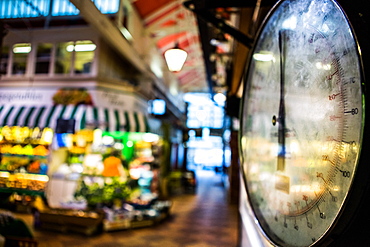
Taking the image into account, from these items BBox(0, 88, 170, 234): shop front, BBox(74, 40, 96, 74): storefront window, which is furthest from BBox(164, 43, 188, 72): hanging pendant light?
BBox(0, 88, 170, 234): shop front

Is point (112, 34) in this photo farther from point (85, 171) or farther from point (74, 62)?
point (85, 171)

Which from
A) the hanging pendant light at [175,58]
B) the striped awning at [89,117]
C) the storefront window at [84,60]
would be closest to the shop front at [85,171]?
the striped awning at [89,117]

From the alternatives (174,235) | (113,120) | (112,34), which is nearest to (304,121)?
(174,235)

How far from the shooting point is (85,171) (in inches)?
340

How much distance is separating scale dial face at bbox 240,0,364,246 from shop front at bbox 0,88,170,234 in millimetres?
6143

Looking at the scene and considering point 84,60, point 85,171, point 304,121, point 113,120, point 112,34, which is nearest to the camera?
point 304,121

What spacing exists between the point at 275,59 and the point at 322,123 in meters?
0.46

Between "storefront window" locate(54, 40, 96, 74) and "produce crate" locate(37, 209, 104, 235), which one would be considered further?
"storefront window" locate(54, 40, 96, 74)

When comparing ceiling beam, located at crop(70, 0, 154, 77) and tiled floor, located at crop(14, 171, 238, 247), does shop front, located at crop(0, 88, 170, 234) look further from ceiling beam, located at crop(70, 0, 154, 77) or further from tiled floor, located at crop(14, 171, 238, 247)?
ceiling beam, located at crop(70, 0, 154, 77)

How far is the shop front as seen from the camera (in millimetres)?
6746

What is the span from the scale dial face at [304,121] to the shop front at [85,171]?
6.14m

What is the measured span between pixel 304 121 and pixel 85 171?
868cm

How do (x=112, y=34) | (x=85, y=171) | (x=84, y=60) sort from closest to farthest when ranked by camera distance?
(x=112, y=34) → (x=84, y=60) → (x=85, y=171)

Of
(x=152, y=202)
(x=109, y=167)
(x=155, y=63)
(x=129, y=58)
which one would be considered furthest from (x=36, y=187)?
(x=155, y=63)
